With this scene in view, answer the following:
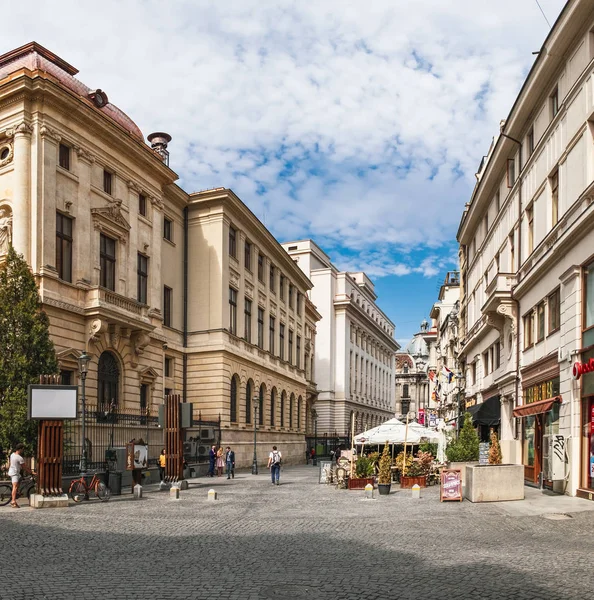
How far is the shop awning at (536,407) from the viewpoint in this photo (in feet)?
77.5

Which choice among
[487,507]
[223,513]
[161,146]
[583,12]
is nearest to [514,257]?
[583,12]

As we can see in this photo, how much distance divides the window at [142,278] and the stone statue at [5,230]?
27.4 ft

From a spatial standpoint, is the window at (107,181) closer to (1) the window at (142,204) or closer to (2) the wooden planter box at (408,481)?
(1) the window at (142,204)

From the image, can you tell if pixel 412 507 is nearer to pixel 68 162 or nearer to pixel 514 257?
pixel 514 257

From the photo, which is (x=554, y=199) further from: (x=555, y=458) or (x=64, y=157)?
(x=64, y=157)

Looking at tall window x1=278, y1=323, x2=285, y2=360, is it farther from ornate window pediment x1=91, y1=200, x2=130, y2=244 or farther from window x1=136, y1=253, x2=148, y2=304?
ornate window pediment x1=91, y1=200, x2=130, y2=244

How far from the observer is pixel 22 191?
29641mm

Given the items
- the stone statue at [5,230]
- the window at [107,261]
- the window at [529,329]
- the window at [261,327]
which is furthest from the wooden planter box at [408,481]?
the window at [261,327]

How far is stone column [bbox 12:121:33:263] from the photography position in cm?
2947

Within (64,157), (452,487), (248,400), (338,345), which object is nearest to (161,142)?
(64,157)

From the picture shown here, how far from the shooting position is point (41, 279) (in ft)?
96.0

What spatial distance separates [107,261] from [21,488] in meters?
14.2

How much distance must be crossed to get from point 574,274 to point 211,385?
26210mm

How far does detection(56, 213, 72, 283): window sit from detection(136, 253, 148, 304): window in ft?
19.6
